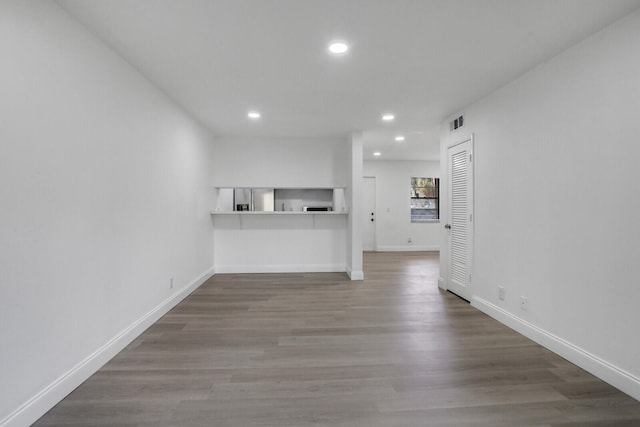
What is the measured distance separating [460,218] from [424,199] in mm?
4788

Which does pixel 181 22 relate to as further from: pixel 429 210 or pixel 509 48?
pixel 429 210

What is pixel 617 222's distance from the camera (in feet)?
6.95

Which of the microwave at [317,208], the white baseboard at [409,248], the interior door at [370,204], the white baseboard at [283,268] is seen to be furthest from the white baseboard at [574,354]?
the interior door at [370,204]

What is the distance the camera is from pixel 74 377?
6.70ft

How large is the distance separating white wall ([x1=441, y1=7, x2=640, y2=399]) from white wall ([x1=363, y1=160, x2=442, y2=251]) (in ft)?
16.5

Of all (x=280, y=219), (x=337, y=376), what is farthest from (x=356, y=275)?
(x=337, y=376)

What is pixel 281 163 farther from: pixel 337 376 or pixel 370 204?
pixel 337 376

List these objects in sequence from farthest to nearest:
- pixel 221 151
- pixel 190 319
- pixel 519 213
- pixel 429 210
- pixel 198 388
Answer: pixel 429 210, pixel 221 151, pixel 190 319, pixel 519 213, pixel 198 388

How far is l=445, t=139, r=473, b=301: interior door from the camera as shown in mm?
3854

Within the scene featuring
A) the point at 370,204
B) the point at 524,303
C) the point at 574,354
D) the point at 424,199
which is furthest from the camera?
the point at 424,199

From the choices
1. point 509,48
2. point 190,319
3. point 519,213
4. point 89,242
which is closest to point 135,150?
point 89,242

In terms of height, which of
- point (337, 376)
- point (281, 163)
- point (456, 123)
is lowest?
point (337, 376)

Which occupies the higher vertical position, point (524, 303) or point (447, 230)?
point (447, 230)

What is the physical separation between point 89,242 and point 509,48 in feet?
11.4
